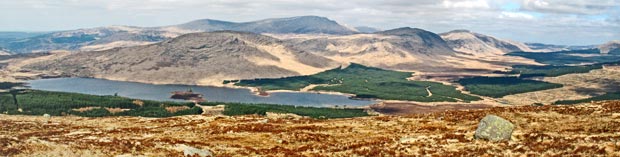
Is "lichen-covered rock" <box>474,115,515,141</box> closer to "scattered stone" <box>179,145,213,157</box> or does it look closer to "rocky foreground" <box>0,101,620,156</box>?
"rocky foreground" <box>0,101,620,156</box>

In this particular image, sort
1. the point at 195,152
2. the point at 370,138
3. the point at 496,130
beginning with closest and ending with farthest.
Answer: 1. the point at 496,130
2. the point at 195,152
3. the point at 370,138

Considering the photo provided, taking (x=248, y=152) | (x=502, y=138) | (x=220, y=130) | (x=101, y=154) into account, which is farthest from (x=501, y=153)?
(x=220, y=130)

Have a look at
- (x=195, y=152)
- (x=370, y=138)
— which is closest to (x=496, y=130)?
(x=370, y=138)

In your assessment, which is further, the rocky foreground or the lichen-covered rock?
the lichen-covered rock

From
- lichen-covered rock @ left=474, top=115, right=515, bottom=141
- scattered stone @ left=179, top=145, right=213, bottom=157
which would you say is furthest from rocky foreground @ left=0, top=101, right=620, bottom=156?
lichen-covered rock @ left=474, top=115, right=515, bottom=141

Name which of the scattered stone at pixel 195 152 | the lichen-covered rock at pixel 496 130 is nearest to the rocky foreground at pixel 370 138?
the scattered stone at pixel 195 152

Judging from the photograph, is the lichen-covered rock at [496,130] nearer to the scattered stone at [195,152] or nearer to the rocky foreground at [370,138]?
the rocky foreground at [370,138]

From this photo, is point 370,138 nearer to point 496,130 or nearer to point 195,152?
point 496,130

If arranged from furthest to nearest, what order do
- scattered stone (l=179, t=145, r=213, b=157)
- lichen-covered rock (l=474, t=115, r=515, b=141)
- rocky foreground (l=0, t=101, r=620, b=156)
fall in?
scattered stone (l=179, t=145, r=213, b=157)
lichen-covered rock (l=474, t=115, r=515, b=141)
rocky foreground (l=0, t=101, r=620, b=156)
